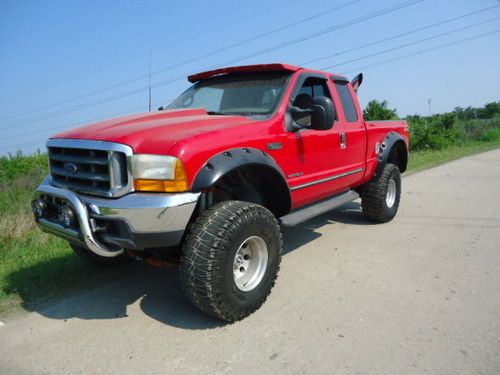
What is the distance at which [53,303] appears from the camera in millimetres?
3594

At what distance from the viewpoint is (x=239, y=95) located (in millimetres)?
4156

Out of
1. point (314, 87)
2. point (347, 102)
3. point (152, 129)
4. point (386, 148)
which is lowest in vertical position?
point (386, 148)

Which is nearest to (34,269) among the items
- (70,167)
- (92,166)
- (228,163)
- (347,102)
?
(70,167)

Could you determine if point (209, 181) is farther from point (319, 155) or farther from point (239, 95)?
point (319, 155)

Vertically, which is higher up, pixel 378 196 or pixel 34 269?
pixel 378 196

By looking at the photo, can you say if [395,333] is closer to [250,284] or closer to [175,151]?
[250,284]

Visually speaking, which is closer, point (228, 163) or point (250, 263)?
point (228, 163)

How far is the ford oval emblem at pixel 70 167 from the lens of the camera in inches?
123

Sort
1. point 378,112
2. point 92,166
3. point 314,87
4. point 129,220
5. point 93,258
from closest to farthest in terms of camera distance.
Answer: point 129,220
point 92,166
point 93,258
point 314,87
point 378,112

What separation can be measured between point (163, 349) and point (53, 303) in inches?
53.9

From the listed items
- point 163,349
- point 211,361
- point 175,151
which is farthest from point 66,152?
point 211,361

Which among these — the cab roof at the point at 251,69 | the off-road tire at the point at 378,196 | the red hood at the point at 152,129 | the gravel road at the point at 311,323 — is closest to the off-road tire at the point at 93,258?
the gravel road at the point at 311,323

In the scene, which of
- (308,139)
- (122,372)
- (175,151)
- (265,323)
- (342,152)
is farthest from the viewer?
(342,152)

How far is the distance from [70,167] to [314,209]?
2.36 m
